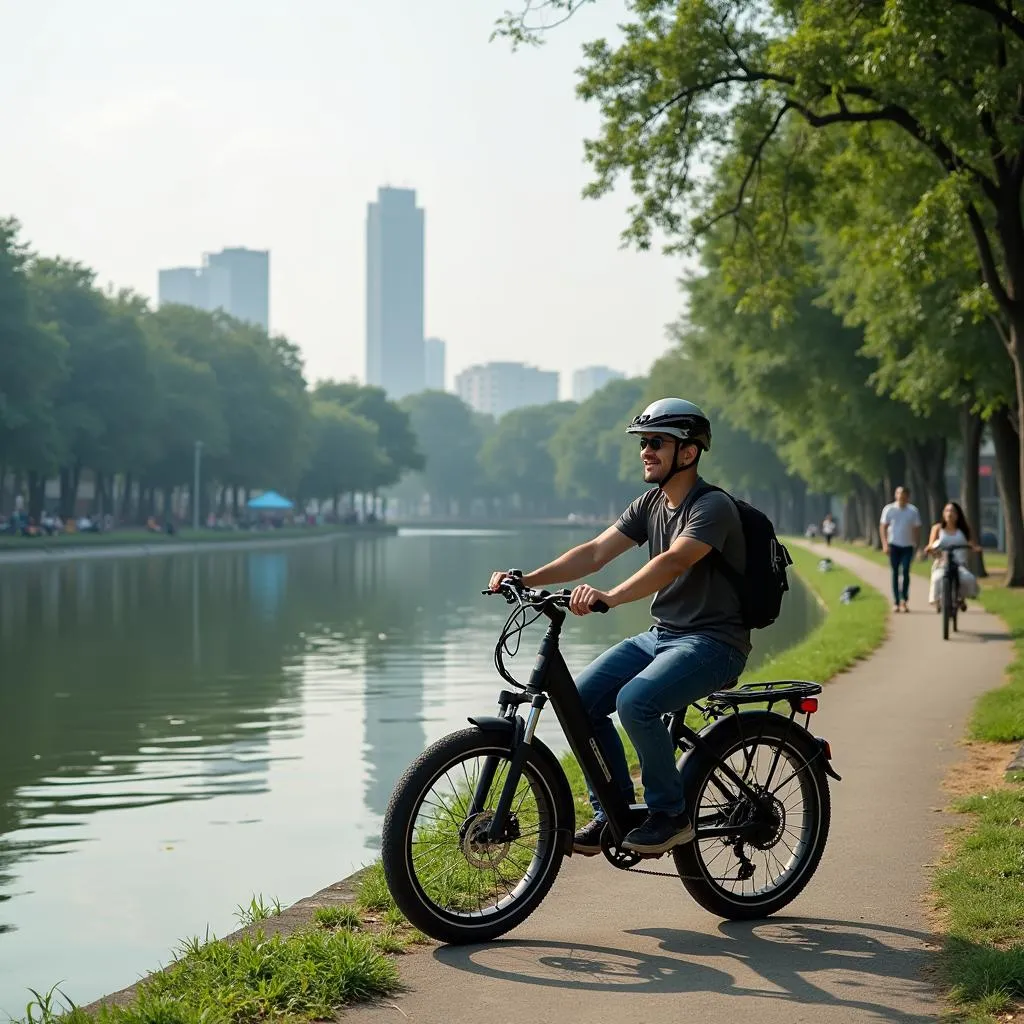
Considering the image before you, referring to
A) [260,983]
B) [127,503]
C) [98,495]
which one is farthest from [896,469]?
[127,503]

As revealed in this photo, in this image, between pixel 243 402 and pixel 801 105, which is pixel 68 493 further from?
pixel 801 105

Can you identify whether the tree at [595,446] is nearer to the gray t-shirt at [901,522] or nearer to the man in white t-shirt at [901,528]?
the man in white t-shirt at [901,528]

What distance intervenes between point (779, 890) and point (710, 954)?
2.40ft

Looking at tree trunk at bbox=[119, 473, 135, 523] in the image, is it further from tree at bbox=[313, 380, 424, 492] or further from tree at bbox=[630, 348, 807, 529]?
tree at bbox=[313, 380, 424, 492]

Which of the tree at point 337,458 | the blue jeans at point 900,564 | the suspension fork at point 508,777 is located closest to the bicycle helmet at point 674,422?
the suspension fork at point 508,777

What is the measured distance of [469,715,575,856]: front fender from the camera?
6227 mm

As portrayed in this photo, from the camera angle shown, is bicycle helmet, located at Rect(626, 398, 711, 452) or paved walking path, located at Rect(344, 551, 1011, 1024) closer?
paved walking path, located at Rect(344, 551, 1011, 1024)

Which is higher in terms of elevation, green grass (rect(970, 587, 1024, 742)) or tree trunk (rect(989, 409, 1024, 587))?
tree trunk (rect(989, 409, 1024, 587))

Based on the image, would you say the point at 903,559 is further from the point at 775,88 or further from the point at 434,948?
the point at 434,948

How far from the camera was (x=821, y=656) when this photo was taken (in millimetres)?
18078

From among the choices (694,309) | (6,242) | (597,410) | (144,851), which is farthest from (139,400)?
(597,410)

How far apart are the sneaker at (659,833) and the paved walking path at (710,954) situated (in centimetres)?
34

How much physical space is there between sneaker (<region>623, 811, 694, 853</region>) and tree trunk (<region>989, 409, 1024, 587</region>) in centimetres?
2566

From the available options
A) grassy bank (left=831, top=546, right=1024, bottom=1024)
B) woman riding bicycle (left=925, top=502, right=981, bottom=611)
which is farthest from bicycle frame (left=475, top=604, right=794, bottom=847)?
woman riding bicycle (left=925, top=502, right=981, bottom=611)
